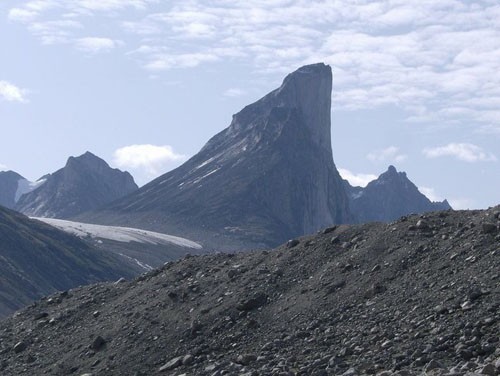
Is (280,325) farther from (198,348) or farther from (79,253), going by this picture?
(79,253)

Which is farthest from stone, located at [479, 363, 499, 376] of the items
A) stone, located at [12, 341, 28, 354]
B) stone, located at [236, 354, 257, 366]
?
stone, located at [12, 341, 28, 354]

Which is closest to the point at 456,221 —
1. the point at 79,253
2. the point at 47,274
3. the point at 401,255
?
the point at 401,255

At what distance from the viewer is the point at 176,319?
37906mm

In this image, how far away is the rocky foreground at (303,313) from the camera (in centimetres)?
2895

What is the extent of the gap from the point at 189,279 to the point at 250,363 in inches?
433

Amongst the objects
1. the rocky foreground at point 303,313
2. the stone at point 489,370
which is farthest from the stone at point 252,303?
the stone at point 489,370

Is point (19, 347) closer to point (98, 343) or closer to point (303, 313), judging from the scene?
point (98, 343)

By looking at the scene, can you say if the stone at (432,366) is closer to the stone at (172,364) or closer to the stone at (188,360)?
the stone at (188,360)

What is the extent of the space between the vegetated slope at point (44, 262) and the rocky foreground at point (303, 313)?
101307mm

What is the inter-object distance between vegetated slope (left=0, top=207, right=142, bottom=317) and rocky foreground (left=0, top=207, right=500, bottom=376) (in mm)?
101307

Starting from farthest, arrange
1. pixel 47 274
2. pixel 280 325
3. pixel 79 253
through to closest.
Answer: pixel 79 253, pixel 47 274, pixel 280 325

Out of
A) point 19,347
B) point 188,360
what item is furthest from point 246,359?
point 19,347

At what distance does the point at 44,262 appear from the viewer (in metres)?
173

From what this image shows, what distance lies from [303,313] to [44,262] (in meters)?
143
